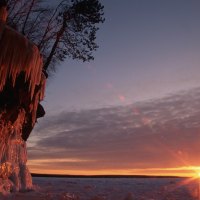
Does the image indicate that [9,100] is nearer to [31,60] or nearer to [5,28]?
[31,60]

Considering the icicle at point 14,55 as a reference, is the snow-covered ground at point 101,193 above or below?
below

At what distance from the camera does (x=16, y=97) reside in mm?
14836

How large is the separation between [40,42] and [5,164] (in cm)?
811

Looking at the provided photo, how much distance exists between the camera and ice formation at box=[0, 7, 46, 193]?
40.0 ft

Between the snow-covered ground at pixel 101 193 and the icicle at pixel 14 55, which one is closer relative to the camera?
the icicle at pixel 14 55

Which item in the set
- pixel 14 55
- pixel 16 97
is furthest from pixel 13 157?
pixel 14 55

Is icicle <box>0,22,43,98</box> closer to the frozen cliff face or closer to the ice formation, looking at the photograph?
the ice formation

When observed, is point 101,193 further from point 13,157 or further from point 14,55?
point 14,55

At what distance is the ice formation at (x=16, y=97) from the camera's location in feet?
40.0

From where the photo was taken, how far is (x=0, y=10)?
588 inches

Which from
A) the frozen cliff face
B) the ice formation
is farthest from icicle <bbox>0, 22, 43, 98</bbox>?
the frozen cliff face

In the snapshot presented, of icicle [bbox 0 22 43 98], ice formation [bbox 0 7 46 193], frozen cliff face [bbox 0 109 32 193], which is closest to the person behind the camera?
icicle [bbox 0 22 43 98]

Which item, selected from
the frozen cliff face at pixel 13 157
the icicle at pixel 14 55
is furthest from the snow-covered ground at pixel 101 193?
the icicle at pixel 14 55

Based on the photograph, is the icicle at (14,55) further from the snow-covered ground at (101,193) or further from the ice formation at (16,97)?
the snow-covered ground at (101,193)
